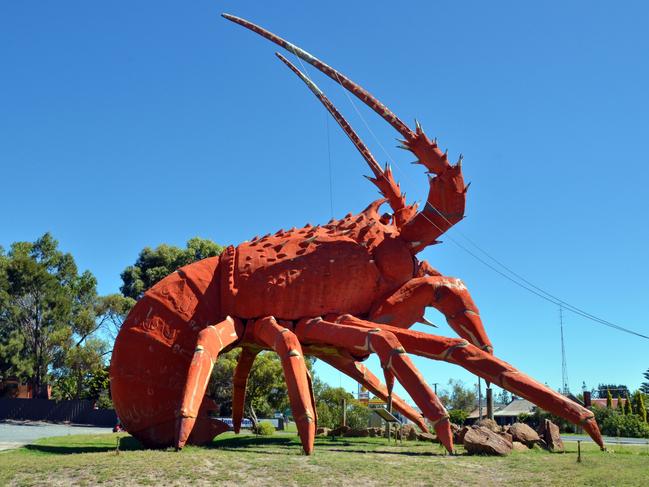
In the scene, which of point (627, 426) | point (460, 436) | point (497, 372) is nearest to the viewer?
point (497, 372)

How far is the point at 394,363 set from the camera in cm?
1374

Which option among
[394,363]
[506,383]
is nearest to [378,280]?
[394,363]

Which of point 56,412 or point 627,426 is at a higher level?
point 627,426

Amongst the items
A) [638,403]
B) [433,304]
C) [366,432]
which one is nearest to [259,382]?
[366,432]

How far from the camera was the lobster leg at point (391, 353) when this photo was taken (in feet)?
43.4

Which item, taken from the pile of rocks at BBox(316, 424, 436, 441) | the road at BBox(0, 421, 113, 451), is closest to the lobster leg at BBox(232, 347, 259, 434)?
the pile of rocks at BBox(316, 424, 436, 441)

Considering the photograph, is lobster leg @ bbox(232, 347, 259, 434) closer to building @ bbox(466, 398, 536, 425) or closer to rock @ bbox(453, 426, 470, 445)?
rock @ bbox(453, 426, 470, 445)

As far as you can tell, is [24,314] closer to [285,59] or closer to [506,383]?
[285,59]

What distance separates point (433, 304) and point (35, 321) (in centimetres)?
3600

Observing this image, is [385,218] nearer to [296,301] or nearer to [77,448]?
[296,301]

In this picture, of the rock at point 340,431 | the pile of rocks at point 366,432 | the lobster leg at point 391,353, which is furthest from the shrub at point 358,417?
the lobster leg at point 391,353

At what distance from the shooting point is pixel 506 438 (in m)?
16.2

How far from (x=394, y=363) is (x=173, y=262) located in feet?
110

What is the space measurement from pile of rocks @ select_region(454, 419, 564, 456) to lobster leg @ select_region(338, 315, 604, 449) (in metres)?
2.02
